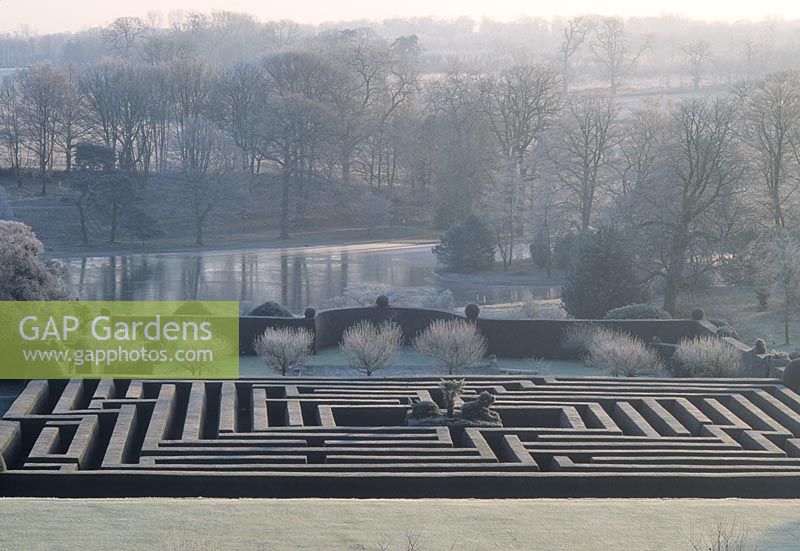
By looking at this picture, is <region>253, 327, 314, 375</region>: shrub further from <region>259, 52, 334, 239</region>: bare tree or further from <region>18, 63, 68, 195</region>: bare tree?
<region>18, 63, 68, 195</region>: bare tree

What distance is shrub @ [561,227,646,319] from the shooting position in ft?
116

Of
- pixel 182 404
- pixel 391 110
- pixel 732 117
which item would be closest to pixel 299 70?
pixel 391 110

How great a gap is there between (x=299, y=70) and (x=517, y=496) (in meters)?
62.5

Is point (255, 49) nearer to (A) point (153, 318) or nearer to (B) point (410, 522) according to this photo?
(A) point (153, 318)

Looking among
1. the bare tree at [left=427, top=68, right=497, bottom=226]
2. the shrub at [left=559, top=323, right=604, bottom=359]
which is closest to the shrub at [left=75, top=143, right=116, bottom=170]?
the bare tree at [left=427, top=68, right=497, bottom=226]

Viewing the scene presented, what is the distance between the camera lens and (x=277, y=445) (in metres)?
18.3

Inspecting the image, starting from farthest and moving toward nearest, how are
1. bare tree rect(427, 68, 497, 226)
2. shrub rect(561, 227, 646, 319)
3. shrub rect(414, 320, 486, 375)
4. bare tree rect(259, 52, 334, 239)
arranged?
bare tree rect(259, 52, 334, 239)
bare tree rect(427, 68, 497, 226)
shrub rect(561, 227, 646, 319)
shrub rect(414, 320, 486, 375)

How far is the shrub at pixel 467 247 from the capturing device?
5422 centimetres

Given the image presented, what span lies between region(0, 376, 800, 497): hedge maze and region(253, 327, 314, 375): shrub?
4115mm

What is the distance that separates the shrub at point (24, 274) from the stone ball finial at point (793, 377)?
684 inches

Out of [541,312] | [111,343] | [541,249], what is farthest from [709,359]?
[541,249]

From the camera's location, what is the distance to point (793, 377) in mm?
23500

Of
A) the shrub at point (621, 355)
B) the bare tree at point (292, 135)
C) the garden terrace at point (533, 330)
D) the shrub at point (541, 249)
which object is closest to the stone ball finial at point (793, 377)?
the shrub at point (621, 355)

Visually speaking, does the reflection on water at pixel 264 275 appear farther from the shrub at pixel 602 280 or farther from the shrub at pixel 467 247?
the shrub at pixel 602 280
